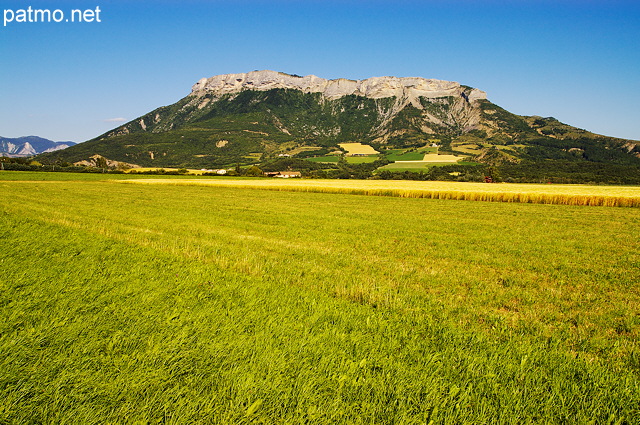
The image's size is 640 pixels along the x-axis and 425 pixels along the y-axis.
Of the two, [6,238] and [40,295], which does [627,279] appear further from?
[6,238]

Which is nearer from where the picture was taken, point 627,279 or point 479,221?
point 627,279

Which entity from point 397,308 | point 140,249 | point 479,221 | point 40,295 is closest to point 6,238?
point 140,249

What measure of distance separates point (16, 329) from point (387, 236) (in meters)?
12.1

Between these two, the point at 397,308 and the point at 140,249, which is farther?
the point at 140,249

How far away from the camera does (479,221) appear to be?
19.3 metres

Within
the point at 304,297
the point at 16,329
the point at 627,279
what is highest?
the point at 16,329

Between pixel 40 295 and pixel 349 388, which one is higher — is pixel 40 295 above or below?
above

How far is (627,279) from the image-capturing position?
8477 mm

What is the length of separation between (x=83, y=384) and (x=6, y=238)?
7.59m

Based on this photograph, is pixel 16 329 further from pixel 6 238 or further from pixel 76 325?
pixel 6 238

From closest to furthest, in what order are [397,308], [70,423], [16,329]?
[70,423], [16,329], [397,308]

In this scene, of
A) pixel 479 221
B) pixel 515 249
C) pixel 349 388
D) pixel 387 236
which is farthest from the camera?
pixel 479 221

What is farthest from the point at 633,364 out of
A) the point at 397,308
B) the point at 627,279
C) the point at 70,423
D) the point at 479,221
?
the point at 479,221

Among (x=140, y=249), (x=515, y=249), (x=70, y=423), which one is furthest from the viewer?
(x=515, y=249)
